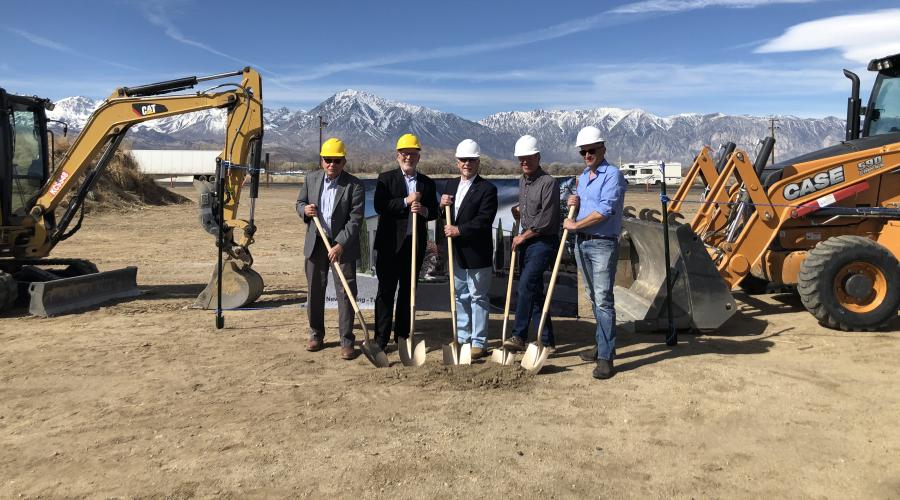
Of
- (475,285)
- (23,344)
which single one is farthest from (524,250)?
(23,344)

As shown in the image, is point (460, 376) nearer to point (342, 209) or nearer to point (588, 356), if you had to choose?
point (588, 356)

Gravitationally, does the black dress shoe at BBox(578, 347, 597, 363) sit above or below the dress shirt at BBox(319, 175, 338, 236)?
below

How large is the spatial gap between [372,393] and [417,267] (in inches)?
50.4

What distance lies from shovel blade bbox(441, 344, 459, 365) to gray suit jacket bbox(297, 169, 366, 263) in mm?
1223

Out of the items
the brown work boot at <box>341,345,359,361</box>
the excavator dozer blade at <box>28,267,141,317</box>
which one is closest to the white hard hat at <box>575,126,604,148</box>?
the brown work boot at <box>341,345,359,361</box>

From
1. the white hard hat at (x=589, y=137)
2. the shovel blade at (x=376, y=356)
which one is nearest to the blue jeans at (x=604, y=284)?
the white hard hat at (x=589, y=137)

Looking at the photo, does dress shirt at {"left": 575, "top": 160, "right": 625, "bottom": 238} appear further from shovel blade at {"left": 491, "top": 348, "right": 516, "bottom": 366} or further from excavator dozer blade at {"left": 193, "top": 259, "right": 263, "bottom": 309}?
excavator dozer blade at {"left": 193, "top": 259, "right": 263, "bottom": 309}

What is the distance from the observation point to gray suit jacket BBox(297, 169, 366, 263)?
6.07m

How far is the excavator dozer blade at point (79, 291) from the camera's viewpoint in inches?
323

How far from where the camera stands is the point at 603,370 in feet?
18.0

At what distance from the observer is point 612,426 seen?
4.48 m

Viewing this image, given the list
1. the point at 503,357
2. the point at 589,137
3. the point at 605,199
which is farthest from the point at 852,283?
the point at 503,357

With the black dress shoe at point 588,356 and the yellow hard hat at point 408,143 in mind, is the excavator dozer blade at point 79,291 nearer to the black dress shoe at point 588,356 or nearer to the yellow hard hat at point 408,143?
the yellow hard hat at point 408,143

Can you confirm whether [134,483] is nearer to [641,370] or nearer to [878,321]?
[641,370]
